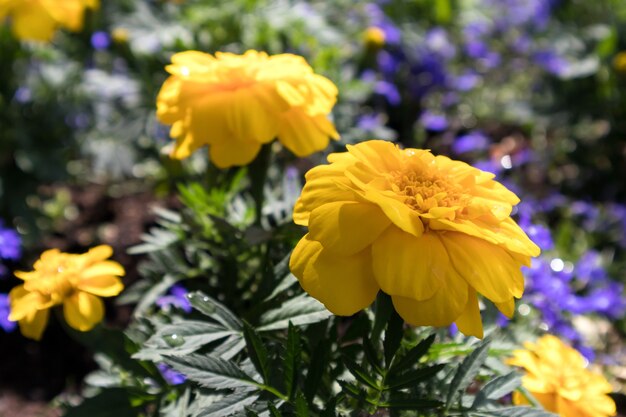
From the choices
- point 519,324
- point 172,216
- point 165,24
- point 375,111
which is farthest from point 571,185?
point 172,216

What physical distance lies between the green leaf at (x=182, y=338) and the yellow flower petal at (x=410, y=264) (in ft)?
0.98

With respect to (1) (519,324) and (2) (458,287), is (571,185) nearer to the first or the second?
(1) (519,324)

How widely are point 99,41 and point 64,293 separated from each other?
1.67m

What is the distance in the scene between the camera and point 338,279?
2.35ft

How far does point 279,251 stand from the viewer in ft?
3.82

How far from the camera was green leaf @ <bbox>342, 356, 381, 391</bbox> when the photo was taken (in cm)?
77

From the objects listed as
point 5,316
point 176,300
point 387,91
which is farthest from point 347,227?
point 387,91

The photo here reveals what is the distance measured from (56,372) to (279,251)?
1014mm

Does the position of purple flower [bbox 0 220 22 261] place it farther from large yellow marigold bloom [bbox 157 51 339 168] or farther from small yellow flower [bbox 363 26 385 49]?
small yellow flower [bbox 363 26 385 49]

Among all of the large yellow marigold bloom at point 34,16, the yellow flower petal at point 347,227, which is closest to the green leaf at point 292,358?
the yellow flower petal at point 347,227

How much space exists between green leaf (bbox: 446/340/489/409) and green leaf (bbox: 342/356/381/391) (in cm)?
11

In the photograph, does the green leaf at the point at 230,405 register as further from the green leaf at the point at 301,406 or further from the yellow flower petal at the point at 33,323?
the yellow flower petal at the point at 33,323

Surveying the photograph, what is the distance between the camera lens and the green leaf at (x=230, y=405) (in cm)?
79

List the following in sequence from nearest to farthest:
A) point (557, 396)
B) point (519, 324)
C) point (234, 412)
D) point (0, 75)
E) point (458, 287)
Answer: point (458, 287) < point (234, 412) < point (557, 396) < point (519, 324) < point (0, 75)
